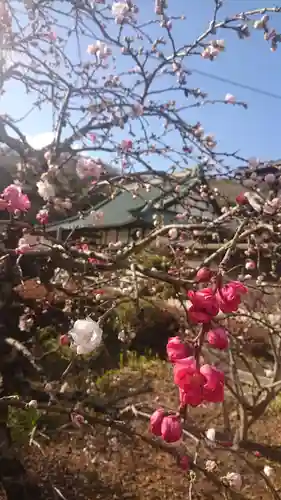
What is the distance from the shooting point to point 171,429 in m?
0.94

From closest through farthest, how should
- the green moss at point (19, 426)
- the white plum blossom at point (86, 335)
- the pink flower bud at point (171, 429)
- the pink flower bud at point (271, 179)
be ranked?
the pink flower bud at point (171, 429), the white plum blossom at point (86, 335), the green moss at point (19, 426), the pink flower bud at point (271, 179)

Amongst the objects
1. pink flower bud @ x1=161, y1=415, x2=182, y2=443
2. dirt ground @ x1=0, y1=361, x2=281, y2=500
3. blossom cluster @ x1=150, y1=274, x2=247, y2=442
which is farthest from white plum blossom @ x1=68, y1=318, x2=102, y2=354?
dirt ground @ x1=0, y1=361, x2=281, y2=500

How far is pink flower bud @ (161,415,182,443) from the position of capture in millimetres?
936

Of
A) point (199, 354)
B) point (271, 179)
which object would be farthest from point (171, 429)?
point (271, 179)

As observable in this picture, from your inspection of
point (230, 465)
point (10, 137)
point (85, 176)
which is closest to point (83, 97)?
point (85, 176)

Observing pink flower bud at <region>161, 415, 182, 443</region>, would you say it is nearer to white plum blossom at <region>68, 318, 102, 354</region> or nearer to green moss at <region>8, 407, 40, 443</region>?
white plum blossom at <region>68, 318, 102, 354</region>

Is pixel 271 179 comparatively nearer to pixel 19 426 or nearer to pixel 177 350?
pixel 19 426

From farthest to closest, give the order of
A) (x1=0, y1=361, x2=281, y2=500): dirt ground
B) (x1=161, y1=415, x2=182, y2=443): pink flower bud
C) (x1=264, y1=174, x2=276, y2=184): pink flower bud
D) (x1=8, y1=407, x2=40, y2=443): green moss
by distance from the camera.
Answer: (x1=264, y1=174, x2=276, y2=184): pink flower bud → (x1=0, y1=361, x2=281, y2=500): dirt ground → (x1=8, y1=407, x2=40, y2=443): green moss → (x1=161, y1=415, x2=182, y2=443): pink flower bud

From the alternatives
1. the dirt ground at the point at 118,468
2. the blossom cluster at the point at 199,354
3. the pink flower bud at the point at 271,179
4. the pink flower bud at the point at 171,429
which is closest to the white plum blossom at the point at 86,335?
the pink flower bud at the point at 171,429

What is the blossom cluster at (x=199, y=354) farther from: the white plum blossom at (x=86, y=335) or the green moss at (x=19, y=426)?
the green moss at (x=19, y=426)

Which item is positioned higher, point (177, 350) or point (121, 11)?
point (121, 11)

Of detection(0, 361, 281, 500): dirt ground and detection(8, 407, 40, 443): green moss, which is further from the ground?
detection(8, 407, 40, 443): green moss

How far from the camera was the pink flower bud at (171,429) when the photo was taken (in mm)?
936

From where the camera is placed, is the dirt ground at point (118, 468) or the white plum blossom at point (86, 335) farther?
the dirt ground at point (118, 468)
